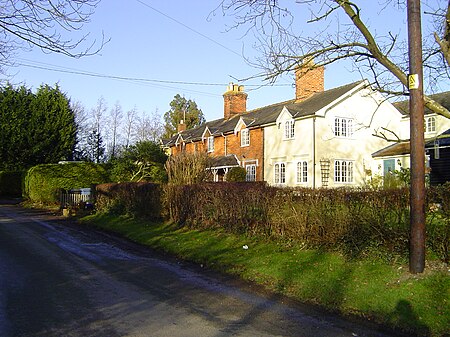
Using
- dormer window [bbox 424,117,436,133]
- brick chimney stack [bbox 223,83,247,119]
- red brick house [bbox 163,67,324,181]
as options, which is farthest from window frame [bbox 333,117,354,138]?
brick chimney stack [bbox 223,83,247,119]

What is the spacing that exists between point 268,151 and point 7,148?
3013 cm

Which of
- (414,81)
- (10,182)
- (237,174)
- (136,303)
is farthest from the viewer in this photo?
(10,182)

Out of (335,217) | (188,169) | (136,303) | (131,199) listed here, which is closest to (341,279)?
(335,217)

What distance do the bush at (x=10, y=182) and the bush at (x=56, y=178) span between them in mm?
8078

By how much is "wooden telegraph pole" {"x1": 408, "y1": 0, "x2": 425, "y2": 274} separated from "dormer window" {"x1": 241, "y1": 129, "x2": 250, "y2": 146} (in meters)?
27.9

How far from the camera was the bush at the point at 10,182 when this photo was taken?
46125 millimetres

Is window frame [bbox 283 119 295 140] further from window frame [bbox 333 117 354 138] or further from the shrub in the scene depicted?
the shrub

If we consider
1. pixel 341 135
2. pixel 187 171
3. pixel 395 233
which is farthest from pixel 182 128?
pixel 395 233

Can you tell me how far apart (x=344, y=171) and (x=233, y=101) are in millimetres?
17424

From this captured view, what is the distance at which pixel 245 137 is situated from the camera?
36.8m

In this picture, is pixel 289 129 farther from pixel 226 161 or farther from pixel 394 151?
pixel 226 161

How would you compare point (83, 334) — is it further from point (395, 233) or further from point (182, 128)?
point (182, 128)

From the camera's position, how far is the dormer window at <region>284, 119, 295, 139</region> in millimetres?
31266

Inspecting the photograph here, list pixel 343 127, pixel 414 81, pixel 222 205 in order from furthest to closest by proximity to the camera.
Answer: pixel 343 127, pixel 222 205, pixel 414 81
